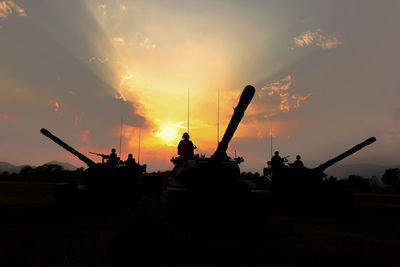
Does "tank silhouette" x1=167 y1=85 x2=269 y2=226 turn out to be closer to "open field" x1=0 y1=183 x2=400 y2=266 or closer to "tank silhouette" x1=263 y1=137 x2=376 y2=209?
"open field" x1=0 y1=183 x2=400 y2=266

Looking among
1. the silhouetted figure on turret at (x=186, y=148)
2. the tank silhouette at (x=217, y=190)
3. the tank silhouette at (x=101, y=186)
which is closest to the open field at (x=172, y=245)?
the tank silhouette at (x=217, y=190)

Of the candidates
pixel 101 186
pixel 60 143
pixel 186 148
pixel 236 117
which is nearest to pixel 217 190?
pixel 236 117

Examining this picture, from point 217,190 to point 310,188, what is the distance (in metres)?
6.19

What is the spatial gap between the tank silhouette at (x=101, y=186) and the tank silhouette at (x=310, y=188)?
6507mm

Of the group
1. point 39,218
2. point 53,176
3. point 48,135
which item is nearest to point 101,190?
point 39,218

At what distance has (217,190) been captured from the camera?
7.30 meters

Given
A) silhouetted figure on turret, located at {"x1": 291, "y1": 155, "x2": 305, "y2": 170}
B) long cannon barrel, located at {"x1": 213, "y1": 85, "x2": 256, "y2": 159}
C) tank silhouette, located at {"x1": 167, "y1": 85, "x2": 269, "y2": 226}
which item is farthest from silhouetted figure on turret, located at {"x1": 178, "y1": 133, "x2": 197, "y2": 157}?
silhouetted figure on turret, located at {"x1": 291, "y1": 155, "x2": 305, "y2": 170}

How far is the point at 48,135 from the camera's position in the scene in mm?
12070

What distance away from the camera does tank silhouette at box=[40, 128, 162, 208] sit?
417 inches

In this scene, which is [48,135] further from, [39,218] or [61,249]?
[61,249]

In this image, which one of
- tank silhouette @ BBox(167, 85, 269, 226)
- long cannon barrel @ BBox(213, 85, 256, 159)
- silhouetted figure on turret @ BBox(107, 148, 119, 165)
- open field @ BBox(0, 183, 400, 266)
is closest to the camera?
open field @ BBox(0, 183, 400, 266)

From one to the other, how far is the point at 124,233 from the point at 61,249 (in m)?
1.40

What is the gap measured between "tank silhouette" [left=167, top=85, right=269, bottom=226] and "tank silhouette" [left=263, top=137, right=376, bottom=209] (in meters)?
4.97

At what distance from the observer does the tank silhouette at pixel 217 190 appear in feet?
22.4
